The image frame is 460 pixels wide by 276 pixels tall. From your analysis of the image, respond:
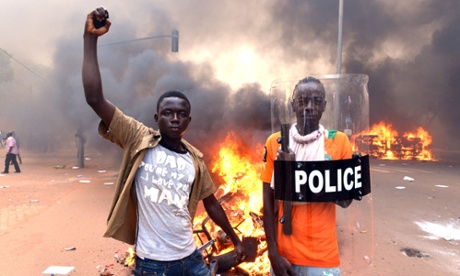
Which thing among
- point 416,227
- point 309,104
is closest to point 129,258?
point 309,104

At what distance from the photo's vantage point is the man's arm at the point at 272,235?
1.74 m

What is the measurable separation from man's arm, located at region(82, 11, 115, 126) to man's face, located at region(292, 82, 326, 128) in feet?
3.38

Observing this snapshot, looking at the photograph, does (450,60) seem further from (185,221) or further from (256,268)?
(185,221)

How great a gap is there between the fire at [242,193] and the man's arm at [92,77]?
2.49 metres

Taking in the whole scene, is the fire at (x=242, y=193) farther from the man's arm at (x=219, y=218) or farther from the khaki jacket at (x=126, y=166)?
the khaki jacket at (x=126, y=166)

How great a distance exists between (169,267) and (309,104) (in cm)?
119

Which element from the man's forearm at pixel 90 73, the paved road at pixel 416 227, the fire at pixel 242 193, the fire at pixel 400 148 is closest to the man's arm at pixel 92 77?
the man's forearm at pixel 90 73

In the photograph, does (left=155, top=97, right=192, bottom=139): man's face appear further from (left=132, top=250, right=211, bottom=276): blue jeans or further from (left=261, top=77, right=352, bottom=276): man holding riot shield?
(left=132, top=250, right=211, bottom=276): blue jeans

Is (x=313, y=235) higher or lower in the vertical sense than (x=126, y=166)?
lower

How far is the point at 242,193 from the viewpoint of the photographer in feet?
17.7

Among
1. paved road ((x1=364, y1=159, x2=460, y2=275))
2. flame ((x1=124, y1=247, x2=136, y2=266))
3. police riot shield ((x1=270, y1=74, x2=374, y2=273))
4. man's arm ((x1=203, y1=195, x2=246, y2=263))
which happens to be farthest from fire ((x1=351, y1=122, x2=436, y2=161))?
man's arm ((x1=203, y1=195, x2=246, y2=263))

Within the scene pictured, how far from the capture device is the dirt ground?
3955mm

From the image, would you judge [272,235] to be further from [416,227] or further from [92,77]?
[416,227]

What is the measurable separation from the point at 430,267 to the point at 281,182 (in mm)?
3435
